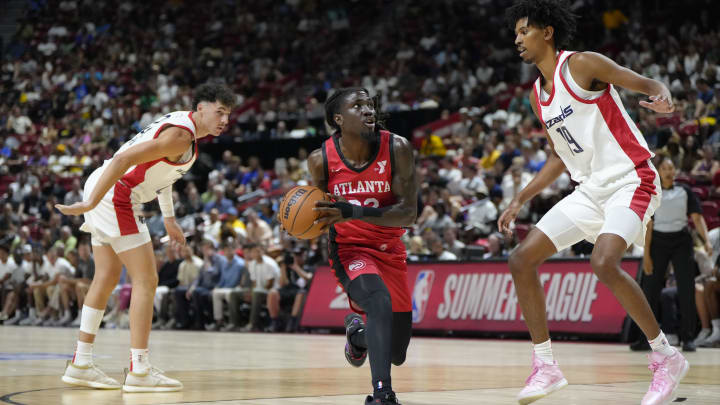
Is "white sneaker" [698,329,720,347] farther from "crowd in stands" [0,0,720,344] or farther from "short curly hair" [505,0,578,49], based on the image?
"short curly hair" [505,0,578,49]

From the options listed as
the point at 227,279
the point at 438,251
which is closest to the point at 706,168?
the point at 438,251

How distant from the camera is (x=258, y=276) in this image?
14227mm

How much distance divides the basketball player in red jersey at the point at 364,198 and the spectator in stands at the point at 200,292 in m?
10.0

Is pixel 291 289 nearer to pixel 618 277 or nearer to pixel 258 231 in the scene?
pixel 258 231

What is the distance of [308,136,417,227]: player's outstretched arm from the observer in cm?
459

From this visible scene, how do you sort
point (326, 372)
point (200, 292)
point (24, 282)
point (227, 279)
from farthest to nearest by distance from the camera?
1. point (24, 282)
2. point (200, 292)
3. point (227, 279)
4. point (326, 372)

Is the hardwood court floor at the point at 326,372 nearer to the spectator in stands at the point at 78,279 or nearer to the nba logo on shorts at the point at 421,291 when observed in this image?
the nba logo on shorts at the point at 421,291

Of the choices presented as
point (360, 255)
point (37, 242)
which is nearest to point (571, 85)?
point (360, 255)

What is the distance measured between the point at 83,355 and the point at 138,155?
4.54 feet

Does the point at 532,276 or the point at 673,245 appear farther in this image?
the point at 673,245

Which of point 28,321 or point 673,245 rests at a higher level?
point 673,245

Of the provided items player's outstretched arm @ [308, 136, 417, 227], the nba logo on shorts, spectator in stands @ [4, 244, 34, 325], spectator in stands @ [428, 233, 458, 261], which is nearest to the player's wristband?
player's outstretched arm @ [308, 136, 417, 227]

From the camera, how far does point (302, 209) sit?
183 inches

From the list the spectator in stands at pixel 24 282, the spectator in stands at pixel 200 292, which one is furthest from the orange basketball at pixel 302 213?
the spectator in stands at pixel 24 282
